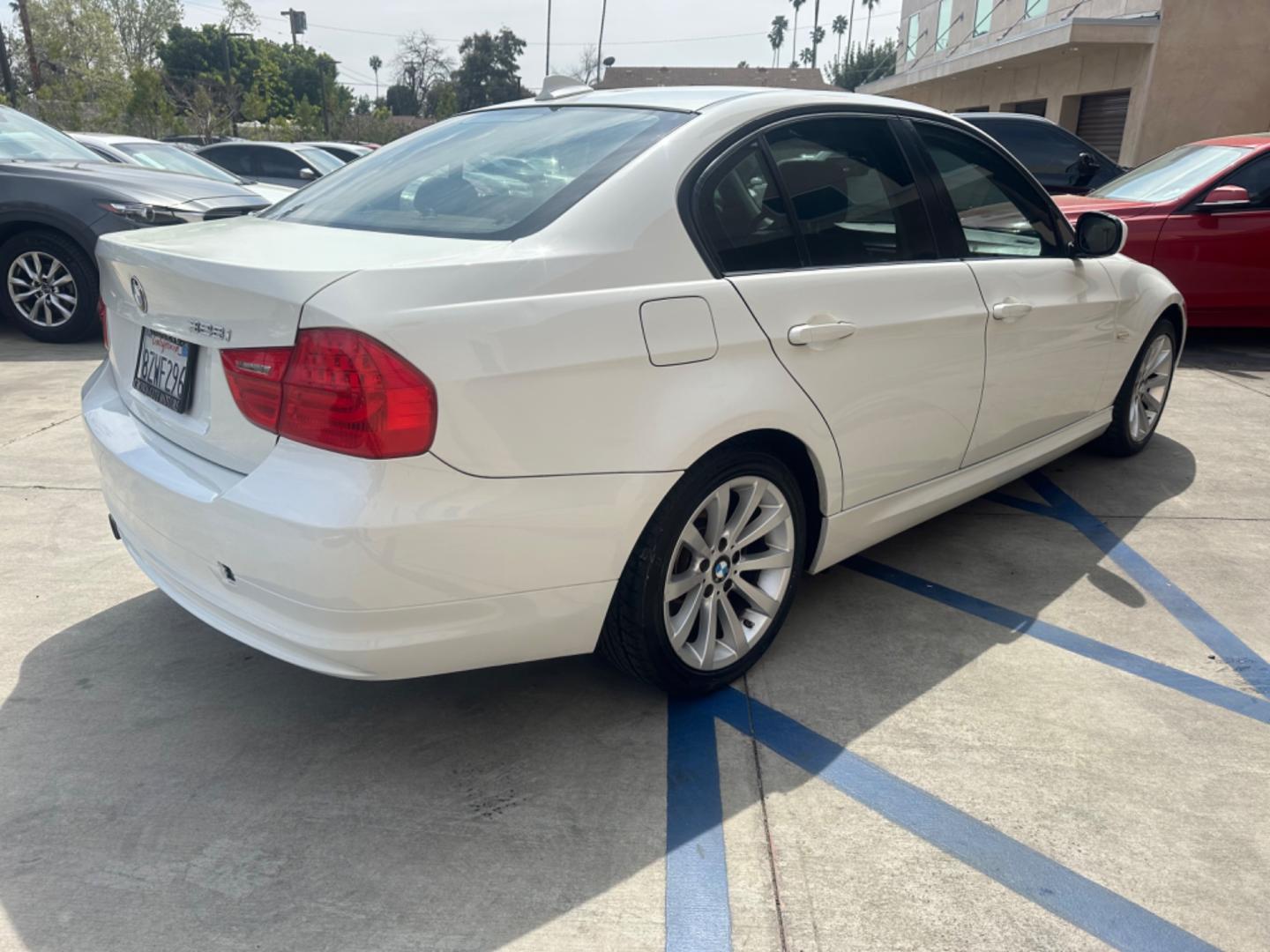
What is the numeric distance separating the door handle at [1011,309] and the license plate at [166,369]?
101 inches

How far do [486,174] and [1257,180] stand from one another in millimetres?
7319

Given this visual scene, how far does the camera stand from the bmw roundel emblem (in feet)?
8.66

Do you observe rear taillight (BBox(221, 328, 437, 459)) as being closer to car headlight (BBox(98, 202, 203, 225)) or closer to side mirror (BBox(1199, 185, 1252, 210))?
car headlight (BBox(98, 202, 203, 225))

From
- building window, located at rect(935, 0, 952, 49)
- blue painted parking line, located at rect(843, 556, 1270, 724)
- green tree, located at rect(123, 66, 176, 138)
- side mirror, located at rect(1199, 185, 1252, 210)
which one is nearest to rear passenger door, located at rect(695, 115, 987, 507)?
blue painted parking line, located at rect(843, 556, 1270, 724)

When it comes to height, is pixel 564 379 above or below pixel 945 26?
below

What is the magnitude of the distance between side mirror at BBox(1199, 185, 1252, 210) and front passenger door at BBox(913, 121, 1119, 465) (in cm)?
421

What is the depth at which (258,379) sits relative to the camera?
228 cm

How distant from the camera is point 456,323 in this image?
7.22 ft

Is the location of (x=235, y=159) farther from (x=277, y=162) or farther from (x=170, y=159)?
(x=170, y=159)

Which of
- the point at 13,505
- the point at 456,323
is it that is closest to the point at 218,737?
the point at 456,323

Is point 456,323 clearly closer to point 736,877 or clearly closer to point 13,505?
point 736,877

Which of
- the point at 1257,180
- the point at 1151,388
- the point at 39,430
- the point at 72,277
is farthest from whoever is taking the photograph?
the point at 1257,180

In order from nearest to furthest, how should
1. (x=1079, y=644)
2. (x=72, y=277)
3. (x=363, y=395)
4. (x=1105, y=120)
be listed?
(x=363, y=395) → (x=1079, y=644) → (x=72, y=277) → (x=1105, y=120)

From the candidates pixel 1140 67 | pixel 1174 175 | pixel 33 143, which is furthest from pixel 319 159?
pixel 1140 67
